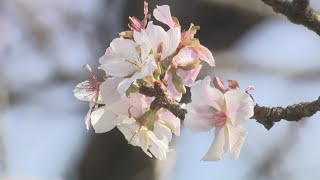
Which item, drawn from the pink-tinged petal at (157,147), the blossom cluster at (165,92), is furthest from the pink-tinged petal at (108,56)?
the pink-tinged petal at (157,147)

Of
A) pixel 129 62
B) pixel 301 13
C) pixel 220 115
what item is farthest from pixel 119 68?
pixel 301 13

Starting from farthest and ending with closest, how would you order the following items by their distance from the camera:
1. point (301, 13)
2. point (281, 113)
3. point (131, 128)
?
point (131, 128)
point (281, 113)
point (301, 13)

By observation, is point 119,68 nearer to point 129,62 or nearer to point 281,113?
point 129,62

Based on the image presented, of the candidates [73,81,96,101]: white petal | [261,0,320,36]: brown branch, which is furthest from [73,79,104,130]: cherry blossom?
[261,0,320,36]: brown branch

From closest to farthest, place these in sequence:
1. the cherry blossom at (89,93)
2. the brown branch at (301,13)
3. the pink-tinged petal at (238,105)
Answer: the brown branch at (301,13), the pink-tinged petal at (238,105), the cherry blossom at (89,93)

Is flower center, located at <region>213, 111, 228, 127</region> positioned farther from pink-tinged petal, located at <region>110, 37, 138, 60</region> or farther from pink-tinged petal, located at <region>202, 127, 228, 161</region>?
pink-tinged petal, located at <region>110, 37, 138, 60</region>

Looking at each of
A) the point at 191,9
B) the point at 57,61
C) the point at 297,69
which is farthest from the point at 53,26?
the point at 297,69

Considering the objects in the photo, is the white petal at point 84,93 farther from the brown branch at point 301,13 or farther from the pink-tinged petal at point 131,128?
the brown branch at point 301,13
